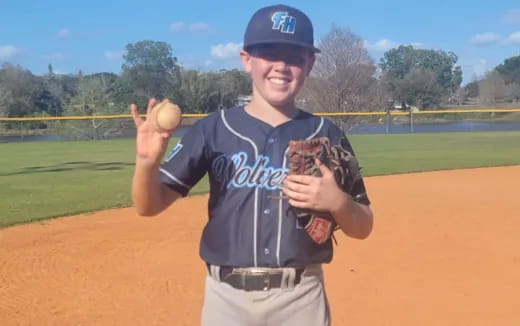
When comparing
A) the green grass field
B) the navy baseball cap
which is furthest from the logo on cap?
the green grass field

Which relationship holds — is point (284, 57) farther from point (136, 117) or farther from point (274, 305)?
point (274, 305)

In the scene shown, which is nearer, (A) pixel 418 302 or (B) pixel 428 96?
(A) pixel 418 302

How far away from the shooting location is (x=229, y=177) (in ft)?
6.02

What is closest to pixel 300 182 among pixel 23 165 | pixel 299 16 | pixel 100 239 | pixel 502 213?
pixel 299 16

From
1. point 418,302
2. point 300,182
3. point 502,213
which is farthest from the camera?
point 502,213

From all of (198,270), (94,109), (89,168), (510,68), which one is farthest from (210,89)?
(510,68)

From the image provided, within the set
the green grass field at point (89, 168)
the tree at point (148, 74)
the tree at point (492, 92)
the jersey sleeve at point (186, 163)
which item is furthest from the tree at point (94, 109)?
the tree at point (492, 92)

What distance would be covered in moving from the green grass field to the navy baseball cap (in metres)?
6.22

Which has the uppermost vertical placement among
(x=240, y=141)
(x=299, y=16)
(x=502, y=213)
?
(x=299, y=16)

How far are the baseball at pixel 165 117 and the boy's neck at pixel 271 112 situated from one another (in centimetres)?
34

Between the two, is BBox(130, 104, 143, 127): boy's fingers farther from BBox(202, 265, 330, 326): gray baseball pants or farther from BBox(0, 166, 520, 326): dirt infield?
BBox(0, 166, 520, 326): dirt infield

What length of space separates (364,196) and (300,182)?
0.39 meters

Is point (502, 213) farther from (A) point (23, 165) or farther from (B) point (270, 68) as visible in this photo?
(A) point (23, 165)

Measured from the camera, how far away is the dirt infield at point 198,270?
406cm
